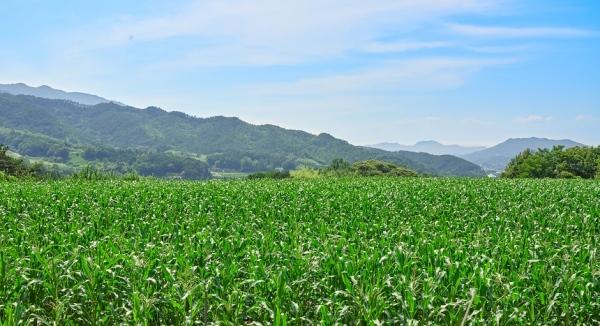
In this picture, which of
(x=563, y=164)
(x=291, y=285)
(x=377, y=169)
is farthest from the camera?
(x=377, y=169)

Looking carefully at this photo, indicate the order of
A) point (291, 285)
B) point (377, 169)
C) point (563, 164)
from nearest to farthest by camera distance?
point (291, 285) < point (563, 164) < point (377, 169)

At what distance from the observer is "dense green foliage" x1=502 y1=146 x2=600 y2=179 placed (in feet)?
287

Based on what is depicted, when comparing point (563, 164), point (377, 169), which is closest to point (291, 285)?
point (563, 164)

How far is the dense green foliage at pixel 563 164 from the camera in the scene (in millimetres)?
87375

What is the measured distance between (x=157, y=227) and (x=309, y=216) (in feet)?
20.3

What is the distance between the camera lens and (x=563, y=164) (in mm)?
87562

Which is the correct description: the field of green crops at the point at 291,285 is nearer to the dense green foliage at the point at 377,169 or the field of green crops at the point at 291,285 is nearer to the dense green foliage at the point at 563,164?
the dense green foliage at the point at 563,164

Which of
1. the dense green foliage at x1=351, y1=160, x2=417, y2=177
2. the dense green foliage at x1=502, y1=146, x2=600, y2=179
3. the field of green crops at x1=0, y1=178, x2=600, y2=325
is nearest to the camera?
the field of green crops at x1=0, y1=178, x2=600, y2=325

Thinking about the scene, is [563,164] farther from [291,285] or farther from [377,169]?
[291,285]

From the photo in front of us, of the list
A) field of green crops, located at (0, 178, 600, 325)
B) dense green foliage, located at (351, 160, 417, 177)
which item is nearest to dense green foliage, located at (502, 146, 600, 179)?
dense green foliage, located at (351, 160, 417, 177)

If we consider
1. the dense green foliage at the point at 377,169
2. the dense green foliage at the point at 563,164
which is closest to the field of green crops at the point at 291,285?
the dense green foliage at the point at 563,164

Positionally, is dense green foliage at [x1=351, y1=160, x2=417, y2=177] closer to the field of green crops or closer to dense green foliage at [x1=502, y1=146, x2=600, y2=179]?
dense green foliage at [x1=502, y1=146, x2=600, y2=179]

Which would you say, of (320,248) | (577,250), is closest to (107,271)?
(320,248)

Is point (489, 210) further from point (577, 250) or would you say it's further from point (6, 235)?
point (6, 235)
